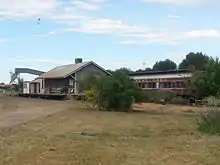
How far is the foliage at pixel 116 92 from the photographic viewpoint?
3781cm

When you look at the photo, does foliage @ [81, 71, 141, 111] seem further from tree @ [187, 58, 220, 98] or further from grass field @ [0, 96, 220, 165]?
tree @ [187, 58, 220, 98]

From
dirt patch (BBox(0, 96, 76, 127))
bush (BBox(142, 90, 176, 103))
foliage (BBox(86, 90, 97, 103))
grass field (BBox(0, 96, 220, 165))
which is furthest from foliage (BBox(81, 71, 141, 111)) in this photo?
bush (BBox(142, 90, 176, 103))

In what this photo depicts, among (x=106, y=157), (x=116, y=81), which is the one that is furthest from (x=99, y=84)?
(x=106, y=157)

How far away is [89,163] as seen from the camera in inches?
446

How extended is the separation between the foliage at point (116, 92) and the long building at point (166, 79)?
25.1m

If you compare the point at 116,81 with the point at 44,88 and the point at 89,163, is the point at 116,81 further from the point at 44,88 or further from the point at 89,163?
the point at 44,88

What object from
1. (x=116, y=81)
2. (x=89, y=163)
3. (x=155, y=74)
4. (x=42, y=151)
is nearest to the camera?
(x=89, y=163)

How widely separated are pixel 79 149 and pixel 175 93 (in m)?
47.6

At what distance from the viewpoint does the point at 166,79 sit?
6838 centimetres

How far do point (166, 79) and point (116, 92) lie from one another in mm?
31211

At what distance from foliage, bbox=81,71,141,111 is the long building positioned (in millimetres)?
25079

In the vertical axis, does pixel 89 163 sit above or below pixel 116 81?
below

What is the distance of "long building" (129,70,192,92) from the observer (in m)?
64.9

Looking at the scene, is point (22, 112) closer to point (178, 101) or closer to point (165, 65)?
point (178, 101)
